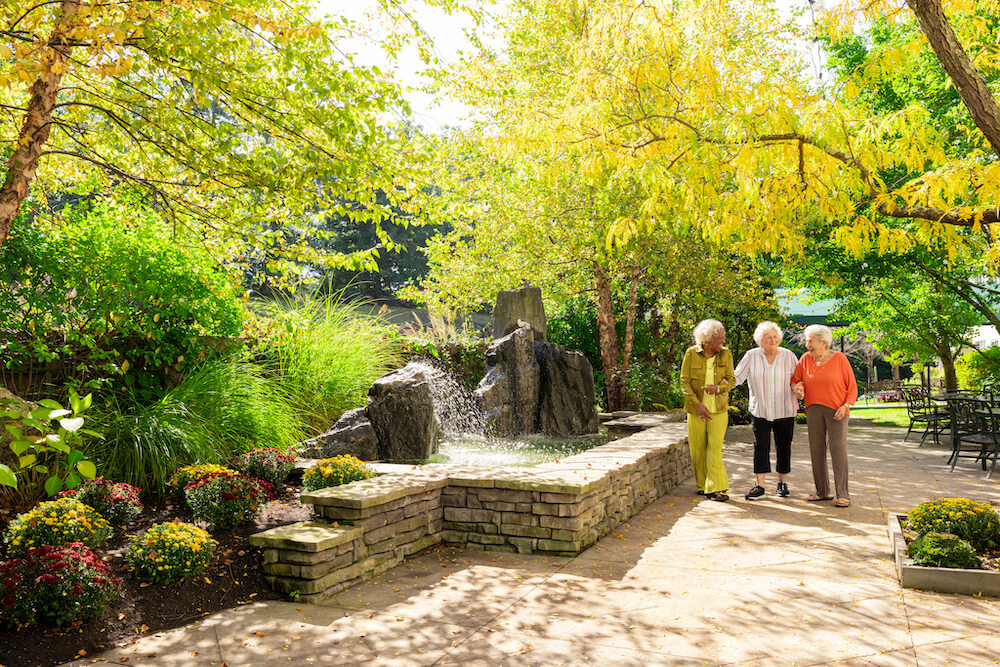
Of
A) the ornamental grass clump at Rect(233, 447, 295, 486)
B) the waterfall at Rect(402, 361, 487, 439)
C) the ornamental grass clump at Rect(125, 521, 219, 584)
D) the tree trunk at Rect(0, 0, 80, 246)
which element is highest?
the tree trunk at Rect(0, 0, 80, 246)

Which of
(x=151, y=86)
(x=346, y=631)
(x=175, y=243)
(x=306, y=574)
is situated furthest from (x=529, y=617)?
(x=151, y=86)

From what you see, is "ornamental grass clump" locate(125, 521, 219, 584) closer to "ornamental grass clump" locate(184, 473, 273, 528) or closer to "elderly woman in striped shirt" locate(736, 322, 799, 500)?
"ornamental grass clump" locate(184, 473, 273, 528)

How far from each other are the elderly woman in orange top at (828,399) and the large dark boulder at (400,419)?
3570 mm

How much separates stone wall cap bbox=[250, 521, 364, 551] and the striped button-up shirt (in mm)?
4059

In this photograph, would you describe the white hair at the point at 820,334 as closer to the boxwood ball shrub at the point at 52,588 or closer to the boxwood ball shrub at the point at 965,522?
the boxwood ball shrub at the point at 965,522

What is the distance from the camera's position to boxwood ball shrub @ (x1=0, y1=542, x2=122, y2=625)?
3.40 metres

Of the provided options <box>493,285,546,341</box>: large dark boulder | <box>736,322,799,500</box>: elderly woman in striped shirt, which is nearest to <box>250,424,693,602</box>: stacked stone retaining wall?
<box>736,322,799,500</box>: elderly woman in striped shirt

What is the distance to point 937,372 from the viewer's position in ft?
81.0

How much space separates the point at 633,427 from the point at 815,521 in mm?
3783

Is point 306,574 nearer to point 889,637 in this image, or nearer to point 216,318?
point 889,637

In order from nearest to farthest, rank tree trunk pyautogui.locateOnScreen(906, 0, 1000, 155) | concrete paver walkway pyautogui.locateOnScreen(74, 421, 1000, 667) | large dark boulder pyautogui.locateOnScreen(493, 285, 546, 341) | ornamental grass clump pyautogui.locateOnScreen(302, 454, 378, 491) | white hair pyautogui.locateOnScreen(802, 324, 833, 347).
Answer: concrete paver walkway pyautogui.locateOnScreen(74, 421, 1000, 667), tree trunk pyautogui.locateOnScreen(906, 0, 1000, 155), ornamental grass clump pyautogui.locateOnScreen(302, 454, 378, 491), white hair pyautogui.locateOnScreen(802, 324, 833, 347), large dark boulder pyautogui.locateOnScreen(493, 285, 546, 341)

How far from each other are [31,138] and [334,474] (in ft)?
9.83

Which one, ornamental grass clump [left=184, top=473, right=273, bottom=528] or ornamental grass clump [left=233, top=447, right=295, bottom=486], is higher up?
ornamental grass clump [left=233, top=447, right=295, bottom=486]

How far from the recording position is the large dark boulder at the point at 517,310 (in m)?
10.4
